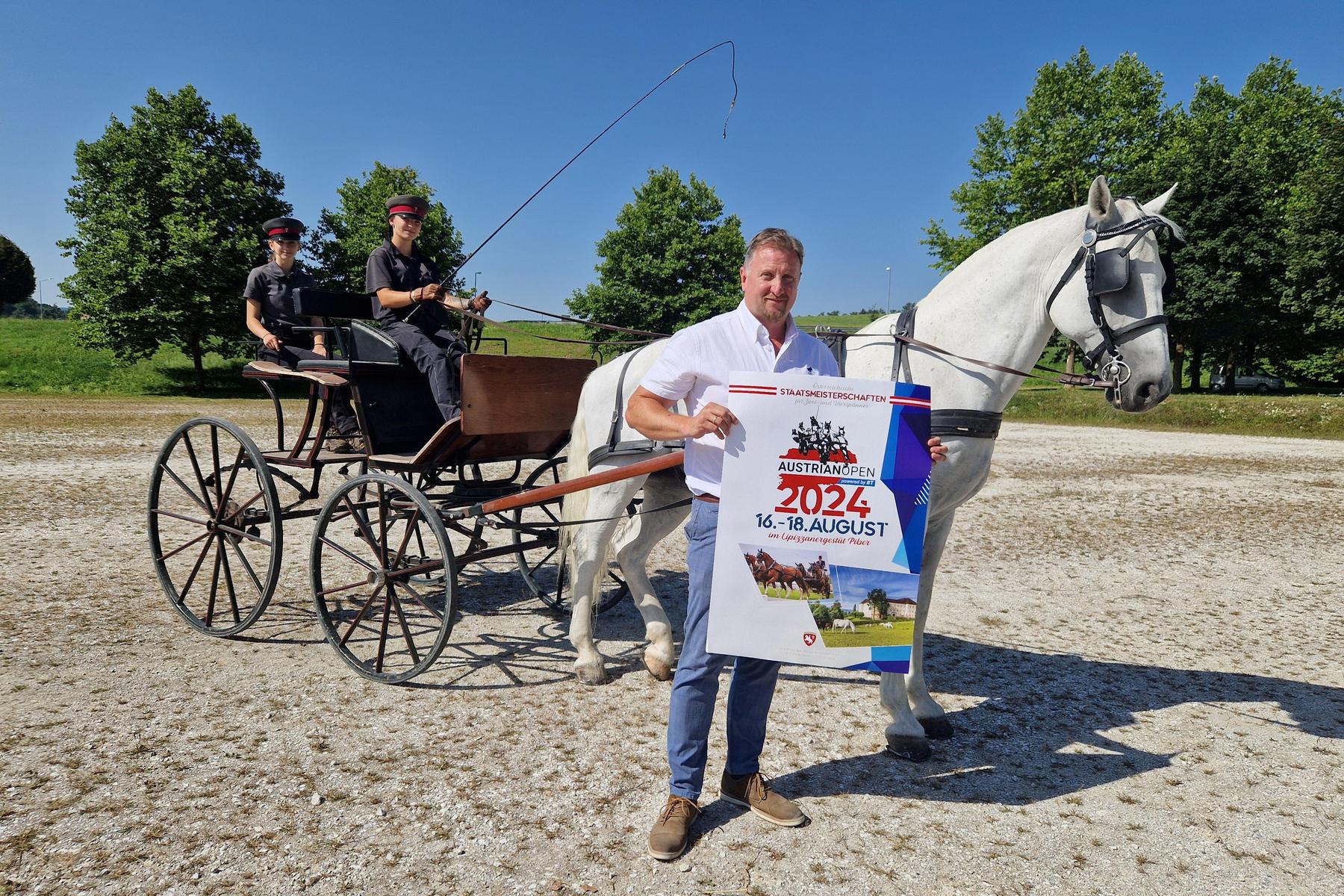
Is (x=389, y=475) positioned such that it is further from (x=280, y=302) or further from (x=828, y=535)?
(x=280, y=302)

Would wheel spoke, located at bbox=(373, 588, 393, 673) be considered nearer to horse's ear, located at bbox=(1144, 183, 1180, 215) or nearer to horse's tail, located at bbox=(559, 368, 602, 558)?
horse's tail, located at bbox=(559, 368, 602, 558)

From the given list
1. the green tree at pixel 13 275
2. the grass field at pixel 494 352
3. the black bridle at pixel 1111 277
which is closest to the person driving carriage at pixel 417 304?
the black bridle at pixel 1111 277

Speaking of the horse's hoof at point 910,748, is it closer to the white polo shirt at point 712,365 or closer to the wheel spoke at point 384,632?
the white polo shirt at point 712,365

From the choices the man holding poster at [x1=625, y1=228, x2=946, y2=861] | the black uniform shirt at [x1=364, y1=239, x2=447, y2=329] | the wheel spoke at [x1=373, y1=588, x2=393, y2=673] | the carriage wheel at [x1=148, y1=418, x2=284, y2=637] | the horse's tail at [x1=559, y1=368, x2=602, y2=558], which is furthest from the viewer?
the black uniform shirt at [x1=364, y1=239, x2=447, y2=329]

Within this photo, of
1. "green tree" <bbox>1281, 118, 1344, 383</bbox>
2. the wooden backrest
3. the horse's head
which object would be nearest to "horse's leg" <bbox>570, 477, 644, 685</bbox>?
the wooden backrest

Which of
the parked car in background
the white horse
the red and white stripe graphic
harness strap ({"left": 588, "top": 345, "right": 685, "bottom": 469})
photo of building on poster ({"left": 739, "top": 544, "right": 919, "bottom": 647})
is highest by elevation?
the parked car in background

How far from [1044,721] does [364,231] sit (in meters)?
40.6

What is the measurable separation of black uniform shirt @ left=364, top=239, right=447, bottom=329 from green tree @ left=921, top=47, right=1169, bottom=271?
34.5 meters

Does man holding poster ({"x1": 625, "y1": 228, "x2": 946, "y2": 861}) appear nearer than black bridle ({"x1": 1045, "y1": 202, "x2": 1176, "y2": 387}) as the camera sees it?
Yes

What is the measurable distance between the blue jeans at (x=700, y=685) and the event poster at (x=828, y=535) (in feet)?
0.65

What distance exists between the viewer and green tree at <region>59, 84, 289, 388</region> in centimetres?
2984

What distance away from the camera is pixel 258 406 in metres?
26.4

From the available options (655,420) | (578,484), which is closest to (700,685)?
(655,420)

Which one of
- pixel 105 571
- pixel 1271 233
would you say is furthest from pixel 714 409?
pixel 1271 233
